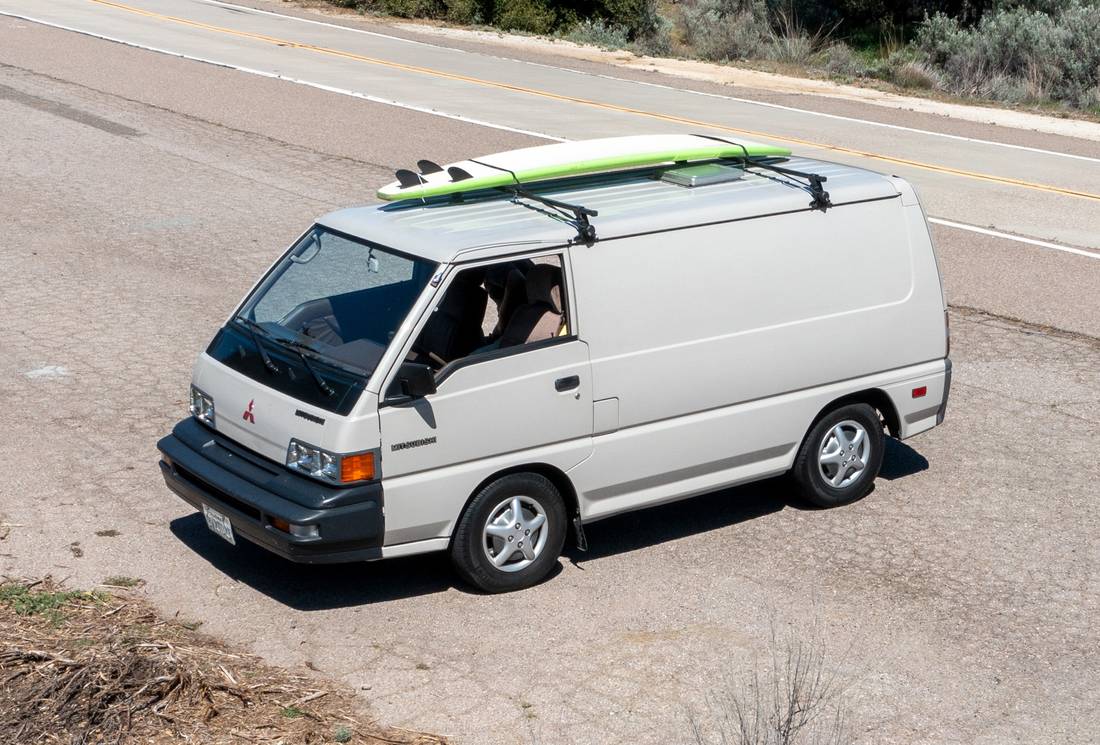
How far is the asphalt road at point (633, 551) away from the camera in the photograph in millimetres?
6492

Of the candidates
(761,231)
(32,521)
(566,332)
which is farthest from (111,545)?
(761,231)

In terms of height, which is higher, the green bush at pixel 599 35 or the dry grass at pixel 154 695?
the green bush at pixel 599 35

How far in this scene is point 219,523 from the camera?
7.20 meters

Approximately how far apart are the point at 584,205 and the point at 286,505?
7.57 ft

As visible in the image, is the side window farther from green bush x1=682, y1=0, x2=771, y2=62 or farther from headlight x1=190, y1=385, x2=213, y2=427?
green bush x1=682, y1=0, x2=771, y2=62

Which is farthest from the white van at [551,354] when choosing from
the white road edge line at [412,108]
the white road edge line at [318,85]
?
the white road edge line at [318,85]

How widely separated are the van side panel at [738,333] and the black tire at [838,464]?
0.15 meters

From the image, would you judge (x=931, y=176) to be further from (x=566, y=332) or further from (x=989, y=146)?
(x=566, y=332)

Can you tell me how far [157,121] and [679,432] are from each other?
14362 mm

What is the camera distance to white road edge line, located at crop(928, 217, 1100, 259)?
48.1 ft

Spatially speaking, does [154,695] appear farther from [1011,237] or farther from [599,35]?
[599,35]

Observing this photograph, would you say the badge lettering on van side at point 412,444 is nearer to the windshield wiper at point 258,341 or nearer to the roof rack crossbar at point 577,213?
the windshield wiper at point 258,341

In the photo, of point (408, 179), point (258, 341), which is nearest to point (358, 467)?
point (258, 341)

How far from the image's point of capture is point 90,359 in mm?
10805
